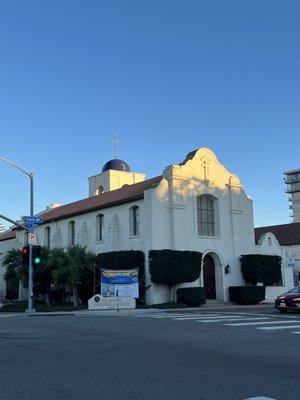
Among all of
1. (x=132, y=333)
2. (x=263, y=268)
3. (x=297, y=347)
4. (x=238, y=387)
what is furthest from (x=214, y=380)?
(x=263, y=268)

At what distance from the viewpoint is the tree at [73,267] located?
35.5 meters

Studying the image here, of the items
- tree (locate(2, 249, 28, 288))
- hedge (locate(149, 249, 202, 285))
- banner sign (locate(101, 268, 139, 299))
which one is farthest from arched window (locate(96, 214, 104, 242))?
banner sign (locate(101, 268, 139, 299))

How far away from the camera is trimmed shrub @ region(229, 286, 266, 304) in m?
37.0

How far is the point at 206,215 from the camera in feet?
125

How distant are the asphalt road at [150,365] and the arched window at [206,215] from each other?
2216 cm

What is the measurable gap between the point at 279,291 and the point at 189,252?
33.9ft

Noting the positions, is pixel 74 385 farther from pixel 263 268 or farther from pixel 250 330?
pixel 263 268

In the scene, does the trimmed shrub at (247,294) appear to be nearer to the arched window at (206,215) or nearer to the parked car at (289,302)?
the arched window at (206,215)

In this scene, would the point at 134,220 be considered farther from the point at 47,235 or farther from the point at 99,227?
the point at 47,235

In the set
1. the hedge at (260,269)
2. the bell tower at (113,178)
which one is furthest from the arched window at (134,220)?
the bell tower at (113,178)

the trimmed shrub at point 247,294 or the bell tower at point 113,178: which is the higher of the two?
the bell tower at point 113,178

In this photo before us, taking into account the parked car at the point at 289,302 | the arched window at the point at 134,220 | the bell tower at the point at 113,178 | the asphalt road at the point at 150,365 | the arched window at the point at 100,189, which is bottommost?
the asphalt road at the point at 150,365

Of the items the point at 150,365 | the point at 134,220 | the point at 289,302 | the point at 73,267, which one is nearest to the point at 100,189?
the point at 134,220

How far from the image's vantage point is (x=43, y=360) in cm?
1002
